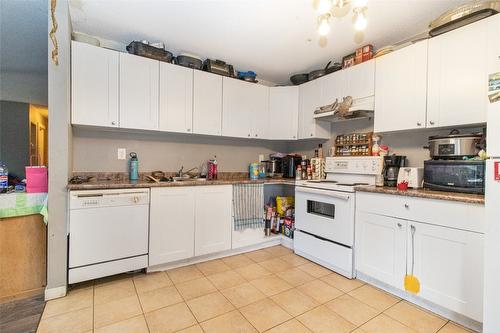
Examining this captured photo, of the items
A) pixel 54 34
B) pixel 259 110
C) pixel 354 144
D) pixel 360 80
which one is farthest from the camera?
pixel 259 110

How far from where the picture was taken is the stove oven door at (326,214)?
2.32m

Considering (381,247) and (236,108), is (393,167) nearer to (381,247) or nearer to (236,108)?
(381,247)

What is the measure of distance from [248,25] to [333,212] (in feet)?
6.72

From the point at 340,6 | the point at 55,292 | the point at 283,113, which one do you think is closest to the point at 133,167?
the point at 55,292

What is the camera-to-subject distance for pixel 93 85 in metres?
2.26

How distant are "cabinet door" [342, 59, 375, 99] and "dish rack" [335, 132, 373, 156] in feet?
1.52

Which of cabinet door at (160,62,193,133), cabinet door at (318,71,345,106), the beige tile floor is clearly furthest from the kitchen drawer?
cabinet door at (160,62,193,133)

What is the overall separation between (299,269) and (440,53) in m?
2.37

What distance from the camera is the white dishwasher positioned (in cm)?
199

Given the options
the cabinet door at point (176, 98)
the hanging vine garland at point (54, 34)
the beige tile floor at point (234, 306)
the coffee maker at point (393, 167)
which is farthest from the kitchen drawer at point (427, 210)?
the hanging vine garland at point (54, 34)

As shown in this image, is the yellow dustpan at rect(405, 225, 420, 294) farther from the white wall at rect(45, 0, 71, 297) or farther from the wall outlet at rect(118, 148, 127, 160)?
the wall outlet at rect(118, 148, 127, 160)

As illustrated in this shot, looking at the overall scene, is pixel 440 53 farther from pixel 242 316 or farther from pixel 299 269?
pixel 242 316

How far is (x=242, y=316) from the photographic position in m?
1.73

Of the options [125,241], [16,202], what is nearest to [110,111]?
[16,202]
